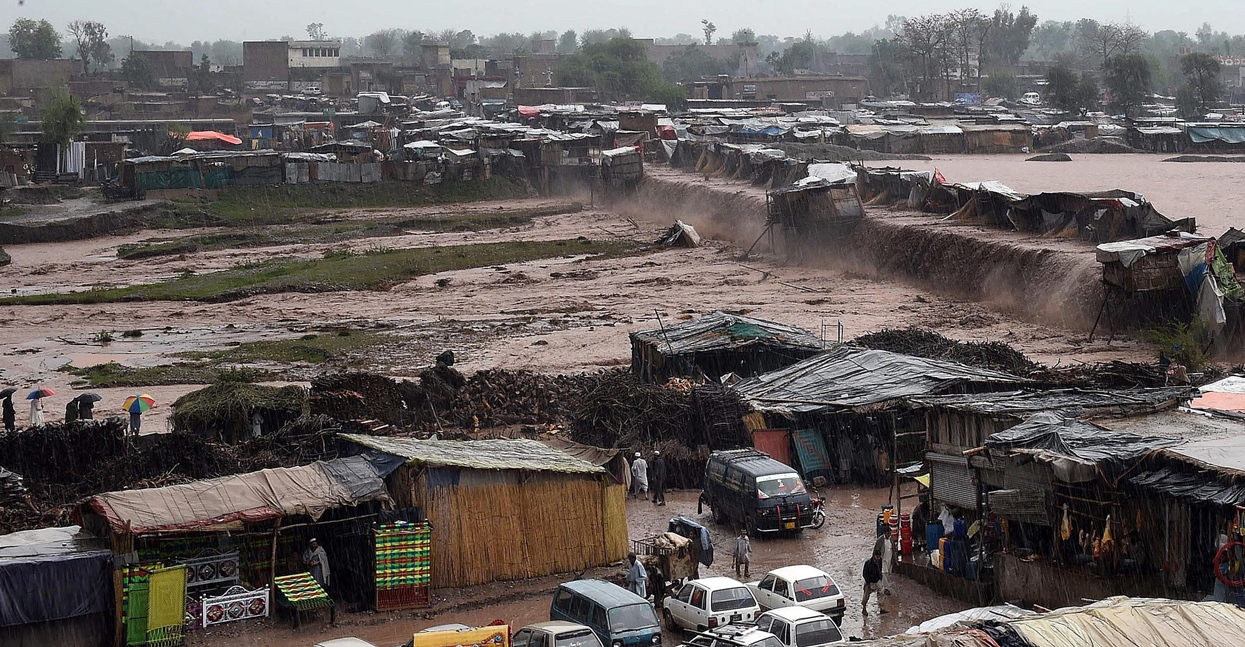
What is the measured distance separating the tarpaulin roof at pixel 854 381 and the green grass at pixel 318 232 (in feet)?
124

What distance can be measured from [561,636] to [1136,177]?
→ 67728 millimetres

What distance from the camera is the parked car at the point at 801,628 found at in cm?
1179

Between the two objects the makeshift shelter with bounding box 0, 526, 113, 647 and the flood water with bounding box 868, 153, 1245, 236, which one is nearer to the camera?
the makeshift shelter with bounding box 0, 526, 113, 647

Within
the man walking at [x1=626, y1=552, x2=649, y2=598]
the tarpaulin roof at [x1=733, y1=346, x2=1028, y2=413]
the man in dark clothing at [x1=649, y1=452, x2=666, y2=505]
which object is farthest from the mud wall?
the man walking at [x1=626, y1=552, x2=649, y2=598]

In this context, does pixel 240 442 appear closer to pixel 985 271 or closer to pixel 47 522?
pixel 47 522

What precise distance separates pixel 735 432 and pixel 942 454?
5.27 meters

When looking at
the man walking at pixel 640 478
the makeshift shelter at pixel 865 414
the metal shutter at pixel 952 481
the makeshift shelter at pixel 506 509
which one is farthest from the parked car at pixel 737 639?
the makeshift shelter at pixel 865 414

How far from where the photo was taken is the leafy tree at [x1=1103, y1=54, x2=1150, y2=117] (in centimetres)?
11369

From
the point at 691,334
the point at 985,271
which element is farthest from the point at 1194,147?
the point at 691,334

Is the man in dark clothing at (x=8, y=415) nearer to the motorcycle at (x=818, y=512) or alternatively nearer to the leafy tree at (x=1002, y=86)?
the motorcycle at (x=818, y=512)

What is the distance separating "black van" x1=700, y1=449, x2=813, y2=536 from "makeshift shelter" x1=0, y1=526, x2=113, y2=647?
804 cm

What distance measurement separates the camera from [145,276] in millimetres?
47719

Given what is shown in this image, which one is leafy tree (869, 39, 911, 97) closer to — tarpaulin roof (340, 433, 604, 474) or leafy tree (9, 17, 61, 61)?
leafy tree (9, 17, 61, 61)

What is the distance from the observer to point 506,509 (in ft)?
50.6
